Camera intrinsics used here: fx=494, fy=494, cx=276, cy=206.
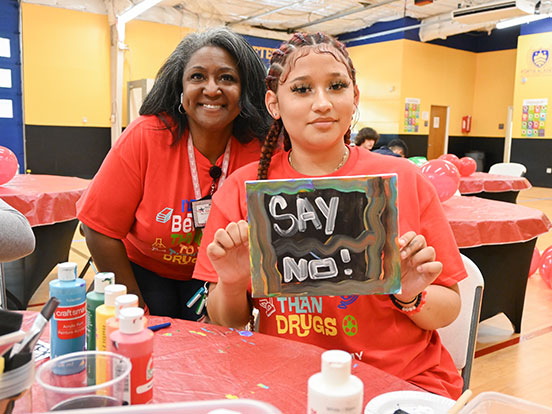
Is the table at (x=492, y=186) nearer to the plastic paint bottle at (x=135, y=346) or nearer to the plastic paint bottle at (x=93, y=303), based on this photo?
the plastic paint bottle at (x=93, y=303)

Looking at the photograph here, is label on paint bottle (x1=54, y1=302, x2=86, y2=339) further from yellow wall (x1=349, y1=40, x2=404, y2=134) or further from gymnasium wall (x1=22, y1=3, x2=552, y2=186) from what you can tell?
yellow wall (x1=349, y1=40, x2=404, y2=134)

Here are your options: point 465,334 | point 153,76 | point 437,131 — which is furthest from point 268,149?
point 437,131

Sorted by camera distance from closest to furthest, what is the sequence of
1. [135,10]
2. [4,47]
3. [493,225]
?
[493,225], [135,10], [4,47]

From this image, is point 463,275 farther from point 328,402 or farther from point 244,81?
point 244,81

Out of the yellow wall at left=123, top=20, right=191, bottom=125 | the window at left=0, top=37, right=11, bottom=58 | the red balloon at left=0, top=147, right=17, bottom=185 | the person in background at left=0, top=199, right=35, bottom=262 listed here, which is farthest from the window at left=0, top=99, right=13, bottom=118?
the person in background at left=0, top=199, right=35, bottom=262

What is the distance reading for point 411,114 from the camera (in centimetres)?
1332

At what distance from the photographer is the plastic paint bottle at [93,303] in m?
0.95

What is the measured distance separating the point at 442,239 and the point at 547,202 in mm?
9931

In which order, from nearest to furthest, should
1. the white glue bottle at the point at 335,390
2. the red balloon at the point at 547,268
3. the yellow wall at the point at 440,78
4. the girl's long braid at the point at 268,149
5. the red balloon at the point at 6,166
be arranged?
1. the white glue bottle at the point at 335,390
2. the girl's long braid at the point at 268,149
3. the red balloon at the point at 6,166
4. the red balloon at the point at 547,268
5. the yellow wall at the point at 440,78

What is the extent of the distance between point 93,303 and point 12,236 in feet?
1.34

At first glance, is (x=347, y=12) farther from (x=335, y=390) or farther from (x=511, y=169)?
(x=335, y=390)

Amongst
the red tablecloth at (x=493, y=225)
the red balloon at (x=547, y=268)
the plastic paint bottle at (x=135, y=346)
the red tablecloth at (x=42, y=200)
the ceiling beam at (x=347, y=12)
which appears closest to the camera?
the plastic paint bottle at (x=135, y=346)

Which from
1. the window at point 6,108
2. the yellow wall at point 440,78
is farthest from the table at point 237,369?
the yellow wall at point 440,78

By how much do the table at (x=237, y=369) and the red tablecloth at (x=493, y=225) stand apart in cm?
191
